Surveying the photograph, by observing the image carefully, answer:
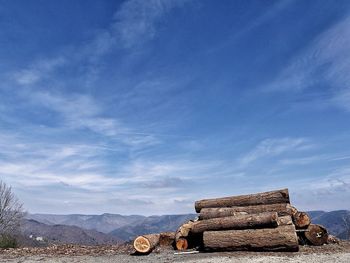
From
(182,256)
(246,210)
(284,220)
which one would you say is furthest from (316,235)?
(182,256)

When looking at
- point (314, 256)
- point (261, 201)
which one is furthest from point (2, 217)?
point (314, 256)

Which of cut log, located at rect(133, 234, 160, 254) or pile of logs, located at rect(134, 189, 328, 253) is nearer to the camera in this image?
pile of logs, located at rect(134, 189, 328, 253)

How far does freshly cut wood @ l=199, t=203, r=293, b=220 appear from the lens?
1600 centimetres

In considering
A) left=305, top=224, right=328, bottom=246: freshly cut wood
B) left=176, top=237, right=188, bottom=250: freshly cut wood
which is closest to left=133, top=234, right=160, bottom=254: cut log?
left=176, top=237, right=188, bottom=250: freshly cut wood

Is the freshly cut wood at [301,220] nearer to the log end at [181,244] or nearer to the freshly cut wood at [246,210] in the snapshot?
the freshly cut wood at [246,210]

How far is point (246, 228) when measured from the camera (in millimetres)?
14617

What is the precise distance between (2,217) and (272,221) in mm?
34596

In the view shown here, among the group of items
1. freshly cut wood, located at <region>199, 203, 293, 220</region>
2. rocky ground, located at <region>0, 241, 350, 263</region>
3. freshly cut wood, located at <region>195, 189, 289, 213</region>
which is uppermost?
freshly cut wood, located at <region>195, 189, 289, 213</region>

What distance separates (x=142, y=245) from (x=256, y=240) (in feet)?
15.3

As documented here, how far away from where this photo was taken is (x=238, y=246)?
14.0 m

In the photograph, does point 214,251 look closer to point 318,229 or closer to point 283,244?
point 283,244

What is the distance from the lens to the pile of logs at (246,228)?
1378cm

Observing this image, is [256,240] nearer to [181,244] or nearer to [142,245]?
[181,244]

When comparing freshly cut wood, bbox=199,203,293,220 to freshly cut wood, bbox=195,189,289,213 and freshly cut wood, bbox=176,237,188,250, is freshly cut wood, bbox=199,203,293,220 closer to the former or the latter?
freshly cut wood, bbox=195,189,289,213
